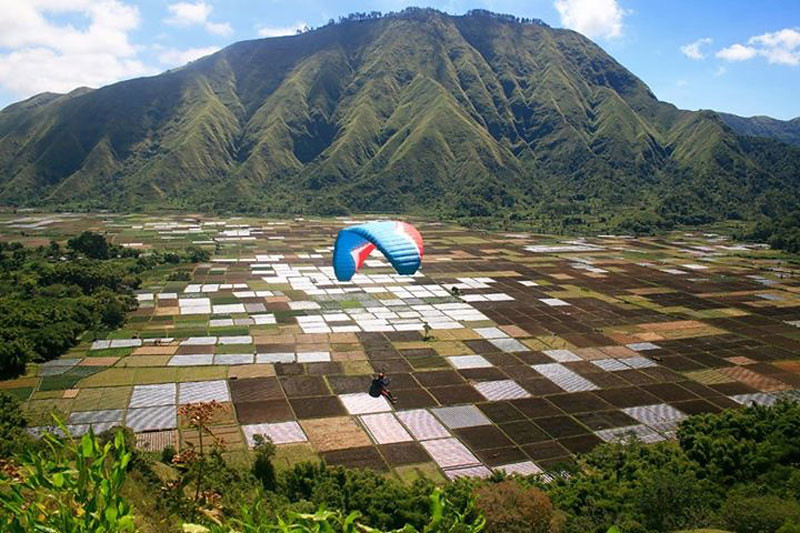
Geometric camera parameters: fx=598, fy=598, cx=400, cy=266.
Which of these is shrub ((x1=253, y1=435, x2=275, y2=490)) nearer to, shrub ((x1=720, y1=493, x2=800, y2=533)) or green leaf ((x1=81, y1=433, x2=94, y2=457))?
shrub ((x1=720, y1=493, x2=800, y2=533))

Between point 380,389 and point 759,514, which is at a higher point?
point 759,514

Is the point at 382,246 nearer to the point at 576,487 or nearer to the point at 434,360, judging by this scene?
the point at 576,487

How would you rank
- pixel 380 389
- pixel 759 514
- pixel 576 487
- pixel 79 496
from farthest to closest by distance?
pixel 380 389 < pixel 576 487 < pixel 759 514 < pixel 79 496

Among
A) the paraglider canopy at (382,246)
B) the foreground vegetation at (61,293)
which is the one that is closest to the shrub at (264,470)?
the paraglider canopy at (382,246)

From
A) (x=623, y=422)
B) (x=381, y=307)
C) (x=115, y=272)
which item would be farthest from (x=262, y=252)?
(x=623, y=422)

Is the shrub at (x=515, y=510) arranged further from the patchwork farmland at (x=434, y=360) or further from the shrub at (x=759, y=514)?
the shrub at (x=759, y=514)

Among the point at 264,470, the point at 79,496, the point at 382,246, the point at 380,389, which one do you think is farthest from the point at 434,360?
the point at 79,496

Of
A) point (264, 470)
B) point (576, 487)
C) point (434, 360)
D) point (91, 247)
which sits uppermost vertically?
point (91, 247)
